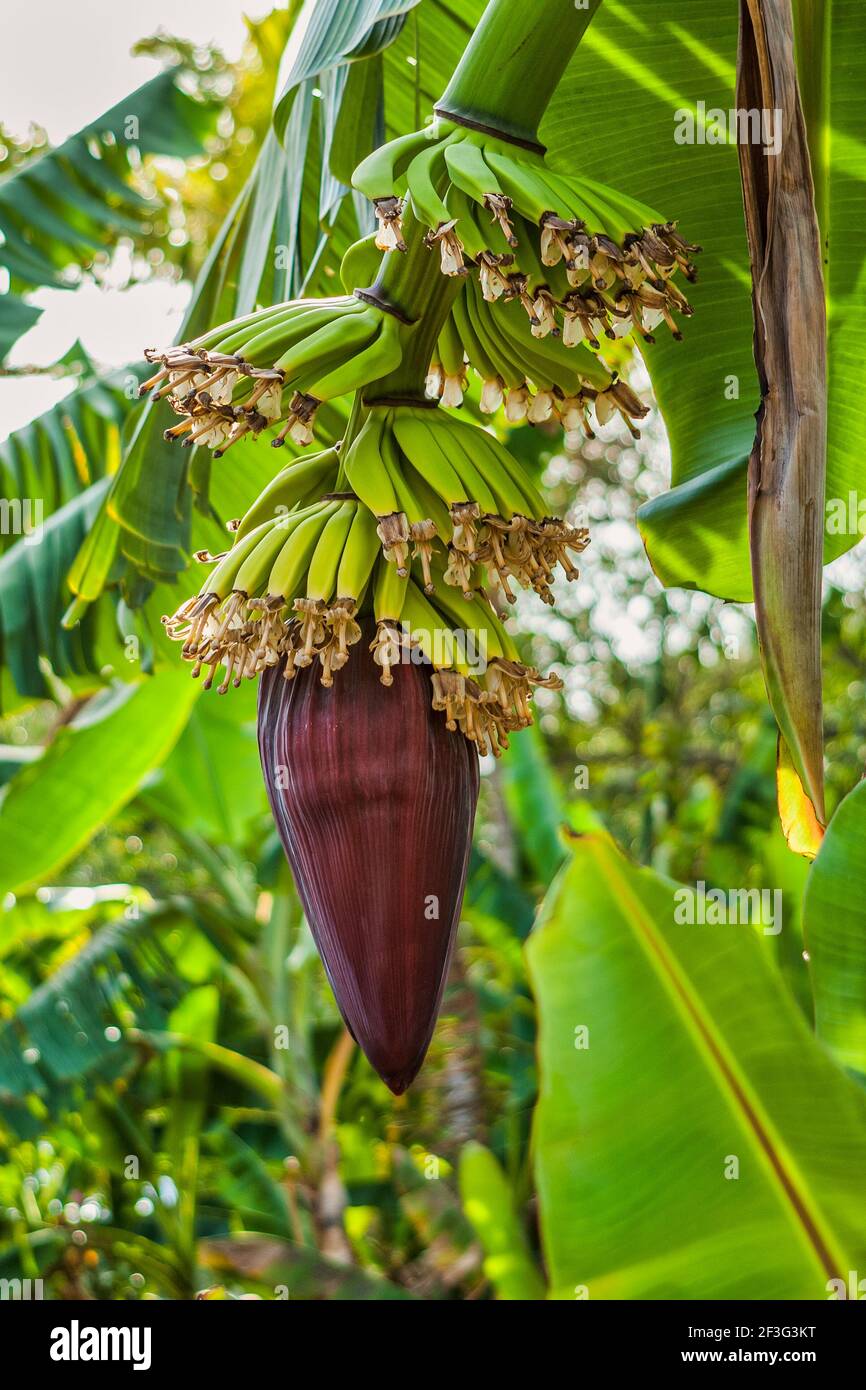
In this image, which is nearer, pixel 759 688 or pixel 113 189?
pixel 113 189

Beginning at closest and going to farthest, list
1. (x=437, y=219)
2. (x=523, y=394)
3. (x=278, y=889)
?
(x=437, y=219)
(x=523, y=394)
(x=278, y=889)

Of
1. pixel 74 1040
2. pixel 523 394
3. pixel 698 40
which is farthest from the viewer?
pixel 74 1040

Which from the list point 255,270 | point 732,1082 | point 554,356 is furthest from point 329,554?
point 732,1082

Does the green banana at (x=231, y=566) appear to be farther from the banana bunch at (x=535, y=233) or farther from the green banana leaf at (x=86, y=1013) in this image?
the green banana leaf at (x=86, y=1013)

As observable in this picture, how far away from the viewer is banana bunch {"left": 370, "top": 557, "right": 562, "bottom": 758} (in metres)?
0.40

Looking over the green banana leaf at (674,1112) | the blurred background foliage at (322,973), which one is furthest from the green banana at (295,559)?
the green banana leaf at (674,1112)

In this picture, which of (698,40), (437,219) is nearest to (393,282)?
(437,219)

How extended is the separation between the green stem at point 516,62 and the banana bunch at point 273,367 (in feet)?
0.27

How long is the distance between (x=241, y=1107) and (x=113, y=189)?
2.31 meters

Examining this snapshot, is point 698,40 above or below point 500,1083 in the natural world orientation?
above

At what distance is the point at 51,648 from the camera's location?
3.98 feet

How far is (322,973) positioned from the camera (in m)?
2.62

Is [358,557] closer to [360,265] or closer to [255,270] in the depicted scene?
[360,265]
